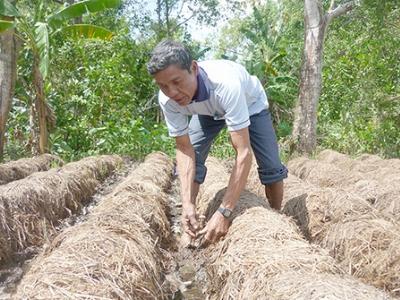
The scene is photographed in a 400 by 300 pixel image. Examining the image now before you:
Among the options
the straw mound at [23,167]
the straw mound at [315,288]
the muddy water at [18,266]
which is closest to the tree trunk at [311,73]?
the straw mound at [23,167]

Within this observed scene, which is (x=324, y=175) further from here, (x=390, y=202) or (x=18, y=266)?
(x=18, y=266)

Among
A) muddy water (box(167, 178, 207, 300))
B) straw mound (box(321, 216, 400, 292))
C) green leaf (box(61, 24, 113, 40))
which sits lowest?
muddy water (box(167, 178, 207, 300))

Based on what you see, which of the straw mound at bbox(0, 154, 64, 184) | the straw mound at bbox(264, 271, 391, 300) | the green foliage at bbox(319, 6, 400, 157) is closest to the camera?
the straw mound at bbox(264, 271, 391, 300)

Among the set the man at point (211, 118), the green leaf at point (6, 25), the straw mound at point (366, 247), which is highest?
the green leaf at point (6, 25)

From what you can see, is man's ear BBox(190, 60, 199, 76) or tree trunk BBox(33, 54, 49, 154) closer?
man's ear BBox(190, 60, 199, 76)

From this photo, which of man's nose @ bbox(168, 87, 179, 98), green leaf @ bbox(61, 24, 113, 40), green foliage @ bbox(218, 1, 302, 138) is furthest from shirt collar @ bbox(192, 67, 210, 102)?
green foliage @ bbox(218, 1, 302, 138)

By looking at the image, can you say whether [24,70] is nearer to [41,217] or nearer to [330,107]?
[41,217]

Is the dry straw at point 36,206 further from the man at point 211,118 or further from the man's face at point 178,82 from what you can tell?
the man's face at point 178,82

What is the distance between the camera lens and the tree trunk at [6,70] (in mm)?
8844

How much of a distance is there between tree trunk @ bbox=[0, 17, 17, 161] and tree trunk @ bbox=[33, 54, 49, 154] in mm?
439

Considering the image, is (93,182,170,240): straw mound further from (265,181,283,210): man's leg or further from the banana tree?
the banana tree

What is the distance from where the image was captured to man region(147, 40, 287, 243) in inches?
98.9

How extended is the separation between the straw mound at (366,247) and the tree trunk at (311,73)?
321 inches

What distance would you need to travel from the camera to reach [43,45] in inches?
328
